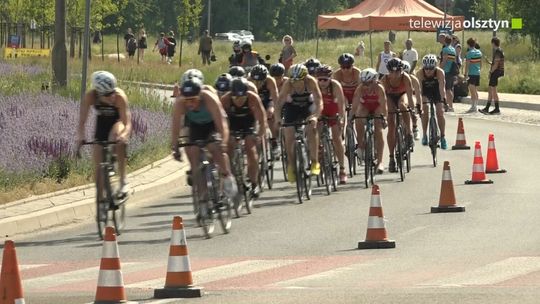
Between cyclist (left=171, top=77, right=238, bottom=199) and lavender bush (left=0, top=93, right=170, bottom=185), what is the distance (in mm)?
3924

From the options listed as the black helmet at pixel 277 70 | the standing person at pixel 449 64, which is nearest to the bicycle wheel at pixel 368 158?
the black helmet at pixel 277 70

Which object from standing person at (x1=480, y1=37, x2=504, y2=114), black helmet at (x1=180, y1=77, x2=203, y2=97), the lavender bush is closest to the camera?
black helmet at (x1=180, y1=77, x2=203, y2=97)

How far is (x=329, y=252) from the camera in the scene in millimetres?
15797

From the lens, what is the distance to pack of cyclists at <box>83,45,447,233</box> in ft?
57.5

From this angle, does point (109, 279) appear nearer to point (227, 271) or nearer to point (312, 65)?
point (227, 271)

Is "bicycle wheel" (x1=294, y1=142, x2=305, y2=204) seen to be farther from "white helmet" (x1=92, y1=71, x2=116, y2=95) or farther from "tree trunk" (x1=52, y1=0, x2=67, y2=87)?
"tree trunk" (x1=52, y1=0, x2=67, y2=87)

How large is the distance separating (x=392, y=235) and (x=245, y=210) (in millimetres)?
3672

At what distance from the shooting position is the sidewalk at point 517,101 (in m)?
44.1

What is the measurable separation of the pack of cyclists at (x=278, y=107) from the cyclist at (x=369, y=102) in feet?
0.05

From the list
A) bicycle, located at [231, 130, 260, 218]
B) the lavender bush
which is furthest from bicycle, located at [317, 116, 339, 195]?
the lavender bush

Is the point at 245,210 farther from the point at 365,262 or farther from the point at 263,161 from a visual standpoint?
the point at 365,262

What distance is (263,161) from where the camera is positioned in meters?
22.3

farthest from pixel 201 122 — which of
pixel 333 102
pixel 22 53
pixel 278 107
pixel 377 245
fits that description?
pixel 22 53

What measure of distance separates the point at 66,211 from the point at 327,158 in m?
4.56
